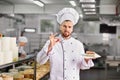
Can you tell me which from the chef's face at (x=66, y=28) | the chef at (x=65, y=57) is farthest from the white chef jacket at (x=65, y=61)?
the chef's face at (x=66, y=28)

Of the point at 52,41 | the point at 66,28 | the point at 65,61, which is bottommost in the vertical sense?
the point at 65,61

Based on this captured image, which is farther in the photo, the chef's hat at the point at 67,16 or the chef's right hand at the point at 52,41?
the chef's hat at the point at 67,16

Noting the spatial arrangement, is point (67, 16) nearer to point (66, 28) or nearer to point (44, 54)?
point (66, 28)

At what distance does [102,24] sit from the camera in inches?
513

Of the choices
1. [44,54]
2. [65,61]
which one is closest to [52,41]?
[44,54]

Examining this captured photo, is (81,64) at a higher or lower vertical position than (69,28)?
lower

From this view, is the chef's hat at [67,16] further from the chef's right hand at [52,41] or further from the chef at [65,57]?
the chef's right hand at [52,41]

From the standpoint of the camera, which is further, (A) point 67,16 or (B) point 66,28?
(A) point 67,16

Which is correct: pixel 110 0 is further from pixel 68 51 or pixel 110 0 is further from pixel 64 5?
pixel 68 51

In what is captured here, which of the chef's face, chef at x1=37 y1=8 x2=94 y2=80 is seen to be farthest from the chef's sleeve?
the chef's face

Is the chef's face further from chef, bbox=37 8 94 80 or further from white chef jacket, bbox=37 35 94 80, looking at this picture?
white chef jacket, bbox=37 35 94 80

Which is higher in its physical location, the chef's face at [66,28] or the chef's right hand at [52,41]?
the chef's face at [66,28]

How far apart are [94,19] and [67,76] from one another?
34.4ft

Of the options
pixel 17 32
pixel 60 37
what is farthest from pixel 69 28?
pixel 17 32
